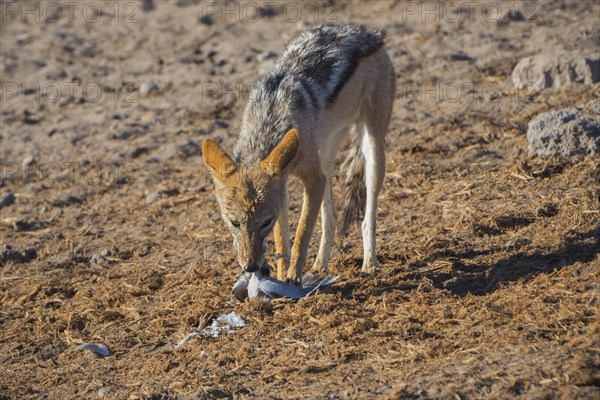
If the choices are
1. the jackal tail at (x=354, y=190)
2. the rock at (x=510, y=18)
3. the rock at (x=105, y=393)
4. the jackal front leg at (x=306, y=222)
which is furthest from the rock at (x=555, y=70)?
the rock at (x=105, y=393)

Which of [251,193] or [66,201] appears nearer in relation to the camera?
[251,193]

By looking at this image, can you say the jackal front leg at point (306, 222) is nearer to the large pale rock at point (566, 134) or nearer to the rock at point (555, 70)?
the large pale rock at point (566, 134)

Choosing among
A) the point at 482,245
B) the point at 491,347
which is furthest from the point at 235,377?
the point at 482,245

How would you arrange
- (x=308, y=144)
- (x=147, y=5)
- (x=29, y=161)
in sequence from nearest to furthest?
1. (x=308, y=144)
2. (x=29, y=161)
3. (x=147, y=5)

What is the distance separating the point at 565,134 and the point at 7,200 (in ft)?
21.0

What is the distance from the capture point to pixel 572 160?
8.23 m

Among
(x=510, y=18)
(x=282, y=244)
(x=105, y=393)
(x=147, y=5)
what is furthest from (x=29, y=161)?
(x=510, y=18)

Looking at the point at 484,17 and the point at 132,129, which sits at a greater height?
the point at 484,17

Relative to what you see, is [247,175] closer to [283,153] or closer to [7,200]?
[283,153]

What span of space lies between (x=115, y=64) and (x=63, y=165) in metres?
3.12

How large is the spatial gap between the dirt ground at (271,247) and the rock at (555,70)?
0.18 m

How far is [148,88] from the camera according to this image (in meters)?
12.4

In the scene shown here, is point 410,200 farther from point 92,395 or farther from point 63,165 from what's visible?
point 63,165

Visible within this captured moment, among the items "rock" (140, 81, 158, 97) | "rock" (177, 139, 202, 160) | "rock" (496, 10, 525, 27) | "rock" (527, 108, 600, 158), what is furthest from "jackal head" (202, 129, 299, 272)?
"rock" (496, 10, 525, 27)
